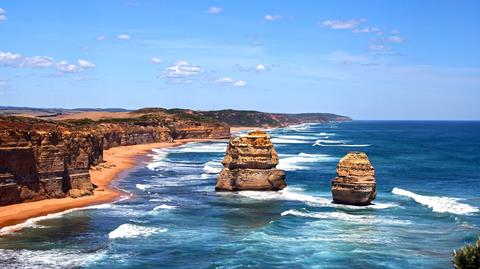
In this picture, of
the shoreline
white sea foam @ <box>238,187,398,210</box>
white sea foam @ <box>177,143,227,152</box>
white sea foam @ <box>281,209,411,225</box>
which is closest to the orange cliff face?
the shoreline

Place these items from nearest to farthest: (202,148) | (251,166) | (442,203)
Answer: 1. (442,203)
2. (251,166)
3. (202,148)

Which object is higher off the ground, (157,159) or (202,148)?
(202,148)

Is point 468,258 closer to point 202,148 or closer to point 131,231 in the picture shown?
point 131,231

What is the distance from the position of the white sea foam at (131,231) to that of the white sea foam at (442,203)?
21108 mm

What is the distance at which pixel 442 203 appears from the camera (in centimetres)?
4806

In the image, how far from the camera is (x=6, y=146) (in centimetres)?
4388

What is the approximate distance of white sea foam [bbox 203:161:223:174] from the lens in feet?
242

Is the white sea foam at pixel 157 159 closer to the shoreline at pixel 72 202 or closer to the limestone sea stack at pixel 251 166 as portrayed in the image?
the shoreline at pixel 72 202

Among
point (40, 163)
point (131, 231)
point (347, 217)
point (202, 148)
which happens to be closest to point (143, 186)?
point (40, 163)

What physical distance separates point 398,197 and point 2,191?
32.0m

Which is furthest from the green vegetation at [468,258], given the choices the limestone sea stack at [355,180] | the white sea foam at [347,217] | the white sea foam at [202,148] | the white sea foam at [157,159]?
the white sea foam at [202,148]

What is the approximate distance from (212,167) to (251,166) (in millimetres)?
27568

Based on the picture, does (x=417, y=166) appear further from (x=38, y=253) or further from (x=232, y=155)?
(x=38, y=253)

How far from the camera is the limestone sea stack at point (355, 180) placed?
1684 inches
